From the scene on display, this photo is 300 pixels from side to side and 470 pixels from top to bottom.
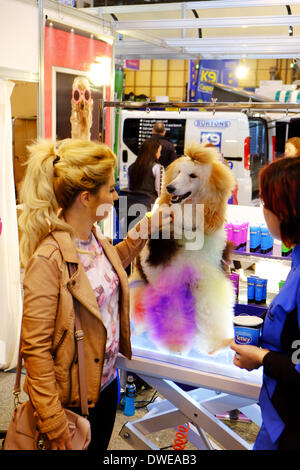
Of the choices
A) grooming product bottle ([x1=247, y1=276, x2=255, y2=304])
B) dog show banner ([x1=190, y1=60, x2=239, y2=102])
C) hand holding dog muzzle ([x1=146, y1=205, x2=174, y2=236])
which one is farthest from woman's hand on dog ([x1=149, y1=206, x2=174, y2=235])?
dog show banner ([x1=190, y1=60, x2=239, y2=102])

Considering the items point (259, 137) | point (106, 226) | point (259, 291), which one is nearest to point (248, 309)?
point (259, 291)

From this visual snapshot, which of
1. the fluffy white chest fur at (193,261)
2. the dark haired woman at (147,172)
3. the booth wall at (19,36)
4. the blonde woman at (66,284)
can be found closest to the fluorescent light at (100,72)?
the booth wall at (19,36)

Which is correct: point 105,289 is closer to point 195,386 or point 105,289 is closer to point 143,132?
point 195,386

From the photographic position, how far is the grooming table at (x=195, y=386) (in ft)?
6.12

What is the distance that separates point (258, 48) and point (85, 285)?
19.1 feet

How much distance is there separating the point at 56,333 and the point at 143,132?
1.86 metres

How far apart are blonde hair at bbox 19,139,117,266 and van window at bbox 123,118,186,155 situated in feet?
2.29

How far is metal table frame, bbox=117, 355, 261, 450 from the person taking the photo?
186 centimetres

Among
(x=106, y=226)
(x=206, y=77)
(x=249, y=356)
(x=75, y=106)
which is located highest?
(x=206, y=77)

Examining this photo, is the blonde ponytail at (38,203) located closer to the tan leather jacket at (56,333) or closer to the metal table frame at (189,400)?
the tan leather jacket at (56,333)

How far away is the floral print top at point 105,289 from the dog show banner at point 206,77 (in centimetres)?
807

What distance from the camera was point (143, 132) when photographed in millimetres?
3121

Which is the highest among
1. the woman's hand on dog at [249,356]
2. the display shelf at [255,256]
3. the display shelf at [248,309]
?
the display shelf at [255,256]
